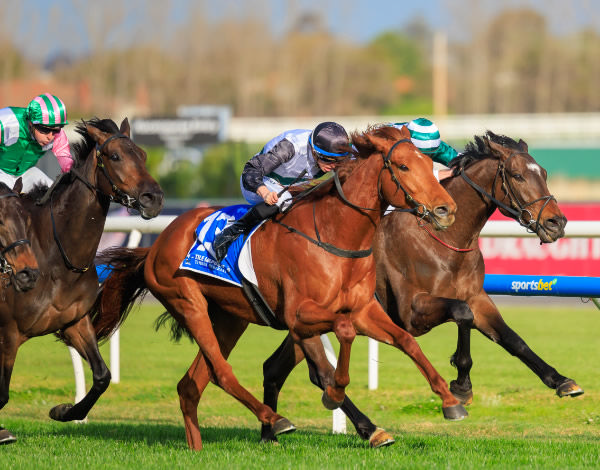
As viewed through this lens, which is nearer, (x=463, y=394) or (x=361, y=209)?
(x=361, y=209)

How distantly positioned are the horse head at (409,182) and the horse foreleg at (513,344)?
3.60ft

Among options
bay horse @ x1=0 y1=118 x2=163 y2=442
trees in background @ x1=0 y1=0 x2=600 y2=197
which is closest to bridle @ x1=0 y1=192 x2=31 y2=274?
bay horse @ x1=0 y1=118 x2=163 y2=442

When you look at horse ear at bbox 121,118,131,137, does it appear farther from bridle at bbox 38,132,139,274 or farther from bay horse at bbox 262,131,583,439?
bay horse at bbox 262,131,583,439

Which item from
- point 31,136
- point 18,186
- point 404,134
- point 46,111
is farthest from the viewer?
point 18,186

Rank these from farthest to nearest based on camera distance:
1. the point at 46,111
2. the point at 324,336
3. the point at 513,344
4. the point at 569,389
Result: the point at 324,336
the point at 46,111
the point at 513,344
the point at 569,389

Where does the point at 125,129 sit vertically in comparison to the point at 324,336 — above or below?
above

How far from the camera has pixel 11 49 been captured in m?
53.7

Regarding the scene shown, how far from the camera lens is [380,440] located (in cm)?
485

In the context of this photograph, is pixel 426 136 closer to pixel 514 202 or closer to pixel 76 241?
pixel 514 202

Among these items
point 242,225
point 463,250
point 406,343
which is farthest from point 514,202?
point 242,225

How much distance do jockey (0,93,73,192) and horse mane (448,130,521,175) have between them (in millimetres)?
2314

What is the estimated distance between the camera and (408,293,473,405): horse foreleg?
5082 mm

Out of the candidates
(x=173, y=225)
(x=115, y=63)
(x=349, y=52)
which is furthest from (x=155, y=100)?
(x=173, y=225)

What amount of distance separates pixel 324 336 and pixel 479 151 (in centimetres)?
153
